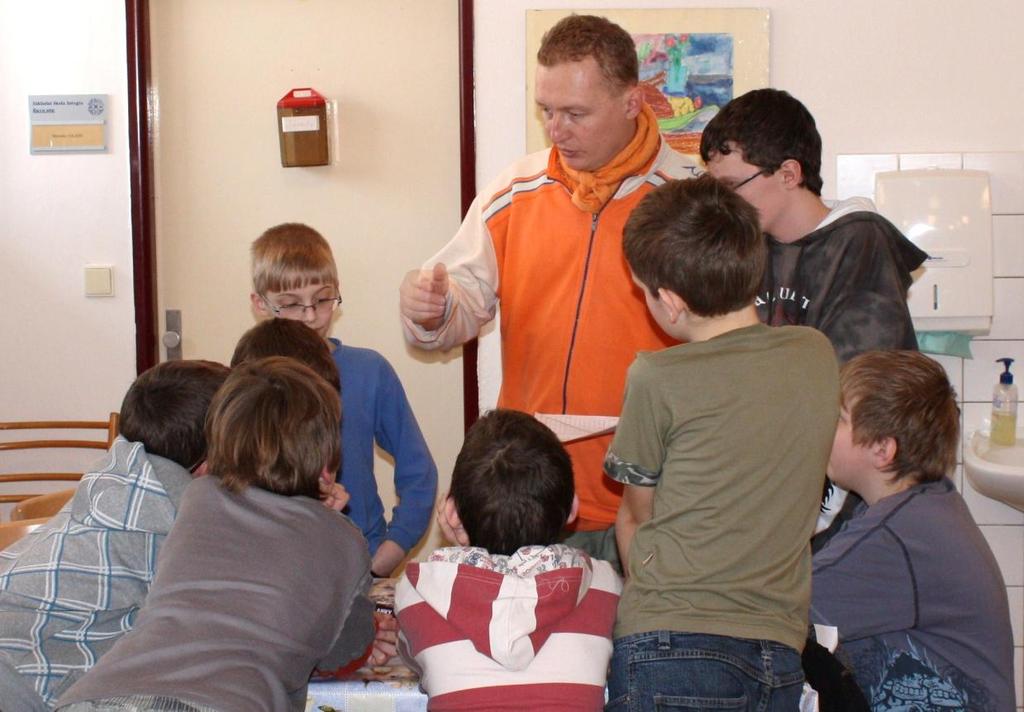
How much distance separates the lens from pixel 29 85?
11.7 ft

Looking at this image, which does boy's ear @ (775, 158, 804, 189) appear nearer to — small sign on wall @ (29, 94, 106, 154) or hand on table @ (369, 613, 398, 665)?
hand on table @ (369, 613, 398, 665)

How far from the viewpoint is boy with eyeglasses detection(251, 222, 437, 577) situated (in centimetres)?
235

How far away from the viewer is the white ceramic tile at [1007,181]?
10.4 feet

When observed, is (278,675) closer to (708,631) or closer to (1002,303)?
(708,631)

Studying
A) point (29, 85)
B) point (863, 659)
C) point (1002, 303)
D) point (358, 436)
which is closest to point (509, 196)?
point (358, 436)

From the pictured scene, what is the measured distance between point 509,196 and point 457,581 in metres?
1.22

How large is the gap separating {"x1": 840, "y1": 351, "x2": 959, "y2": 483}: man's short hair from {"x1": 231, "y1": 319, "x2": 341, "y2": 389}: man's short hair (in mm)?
1001

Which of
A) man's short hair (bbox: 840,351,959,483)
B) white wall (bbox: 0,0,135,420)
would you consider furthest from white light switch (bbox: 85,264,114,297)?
man's short hair (bbox: 840,351,959,483)

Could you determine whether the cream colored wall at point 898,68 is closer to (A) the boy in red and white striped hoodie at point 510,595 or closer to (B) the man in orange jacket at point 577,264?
(B) the man in orange jacket at point 577,264

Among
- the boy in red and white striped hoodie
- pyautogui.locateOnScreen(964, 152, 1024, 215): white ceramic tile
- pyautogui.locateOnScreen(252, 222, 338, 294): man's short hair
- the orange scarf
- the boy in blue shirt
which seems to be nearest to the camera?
the boy in red and white striped hoodie

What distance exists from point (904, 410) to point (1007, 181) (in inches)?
67.4

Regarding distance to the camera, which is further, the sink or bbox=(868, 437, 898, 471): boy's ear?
the sink

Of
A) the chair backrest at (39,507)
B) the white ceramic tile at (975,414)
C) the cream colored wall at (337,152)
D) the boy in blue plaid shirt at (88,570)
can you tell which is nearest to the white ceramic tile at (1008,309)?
the white ceramic tile at (975,414)

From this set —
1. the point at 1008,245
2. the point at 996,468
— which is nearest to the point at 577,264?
the point at 996,468
